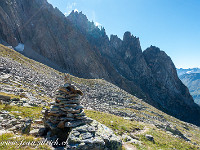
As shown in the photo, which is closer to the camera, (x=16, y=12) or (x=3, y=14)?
(x=3, y=14)

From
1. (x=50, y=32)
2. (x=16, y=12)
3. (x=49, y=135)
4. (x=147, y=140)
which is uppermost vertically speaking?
(x=16, y=12)

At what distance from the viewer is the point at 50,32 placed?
157 meters

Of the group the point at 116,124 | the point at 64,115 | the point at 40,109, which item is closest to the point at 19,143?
the point at 64,115

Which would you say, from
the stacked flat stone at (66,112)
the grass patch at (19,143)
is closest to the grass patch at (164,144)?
the stacked flat stone at (66,112)

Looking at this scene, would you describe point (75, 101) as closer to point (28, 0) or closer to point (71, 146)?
point (71, 146)

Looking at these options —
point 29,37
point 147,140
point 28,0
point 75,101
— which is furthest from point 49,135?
point 28,0

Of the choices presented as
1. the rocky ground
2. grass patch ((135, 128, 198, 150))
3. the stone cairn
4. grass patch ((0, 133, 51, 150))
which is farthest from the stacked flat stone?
grass patch ((135, 128, 198, 150))

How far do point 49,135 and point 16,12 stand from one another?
172844 millimetres

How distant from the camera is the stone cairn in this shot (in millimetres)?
11812

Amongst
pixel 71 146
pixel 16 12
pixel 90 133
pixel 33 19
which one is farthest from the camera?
pixel 33 19

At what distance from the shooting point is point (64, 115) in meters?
13.0

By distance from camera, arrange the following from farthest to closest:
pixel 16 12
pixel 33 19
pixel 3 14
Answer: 1. pixel 33 19
2. pixel 16 12
3. pixel 3 14

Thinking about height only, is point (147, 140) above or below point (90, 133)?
below

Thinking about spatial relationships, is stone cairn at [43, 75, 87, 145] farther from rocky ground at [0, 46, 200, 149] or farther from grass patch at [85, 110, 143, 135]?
grass patch at [85, 110, 143, 135]
